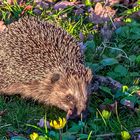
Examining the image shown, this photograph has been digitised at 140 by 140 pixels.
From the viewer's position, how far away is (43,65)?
5242 mm

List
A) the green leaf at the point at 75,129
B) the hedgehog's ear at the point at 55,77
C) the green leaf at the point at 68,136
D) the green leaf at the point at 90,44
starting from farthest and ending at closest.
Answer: the green leaf at the point at 90,44, the hedgehog's ear at the point at 55,77, the green leaf at the point at 75,129, the green leaf at the point at 68,136

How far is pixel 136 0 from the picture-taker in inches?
281

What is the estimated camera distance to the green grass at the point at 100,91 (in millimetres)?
4547

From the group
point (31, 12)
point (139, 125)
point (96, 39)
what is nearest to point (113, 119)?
point (139, 125)

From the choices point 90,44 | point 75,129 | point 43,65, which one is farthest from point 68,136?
point 90,44

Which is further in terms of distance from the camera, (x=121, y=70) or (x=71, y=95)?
(x=121, y=70)

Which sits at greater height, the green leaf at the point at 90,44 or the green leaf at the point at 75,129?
the green leaf at the point at 90,44

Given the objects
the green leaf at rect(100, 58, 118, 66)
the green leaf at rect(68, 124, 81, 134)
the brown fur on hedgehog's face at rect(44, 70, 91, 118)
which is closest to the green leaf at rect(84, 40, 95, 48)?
the green leaf at rect(100, 58, 118, 66)

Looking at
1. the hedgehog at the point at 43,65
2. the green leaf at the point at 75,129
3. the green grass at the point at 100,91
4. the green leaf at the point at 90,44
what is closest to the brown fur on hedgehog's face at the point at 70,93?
the hedgehog at the point at 43,65

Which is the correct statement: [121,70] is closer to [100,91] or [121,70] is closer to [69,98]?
[100,91]

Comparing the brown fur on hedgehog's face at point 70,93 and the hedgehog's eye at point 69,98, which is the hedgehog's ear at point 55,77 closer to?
the brown fur on hedgehog's face at point 70,93

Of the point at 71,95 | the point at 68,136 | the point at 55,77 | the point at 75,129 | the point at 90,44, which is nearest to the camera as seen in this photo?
the point at 68,136

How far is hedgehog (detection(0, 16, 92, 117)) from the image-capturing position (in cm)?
504

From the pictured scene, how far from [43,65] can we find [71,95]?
1.61 ft
